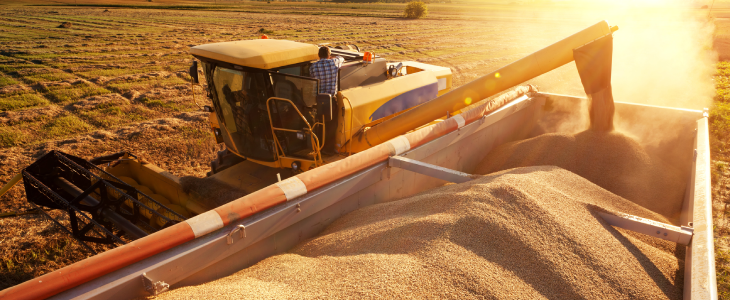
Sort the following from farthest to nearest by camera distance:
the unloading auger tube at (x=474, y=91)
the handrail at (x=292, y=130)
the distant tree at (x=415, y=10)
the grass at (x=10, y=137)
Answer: the distant tree at (x=415, y=10) < the grass at (x=10, y=137) < the unloading auger tube at (x=474, y=91) < the handrail at (x=292, y=130)

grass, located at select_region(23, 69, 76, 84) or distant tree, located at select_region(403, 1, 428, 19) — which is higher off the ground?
distant tree, located at select_region(403, 1, 428, 19)

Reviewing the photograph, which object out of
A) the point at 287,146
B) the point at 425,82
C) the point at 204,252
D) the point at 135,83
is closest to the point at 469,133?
the point at 425,82

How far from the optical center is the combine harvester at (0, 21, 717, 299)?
2.25 m

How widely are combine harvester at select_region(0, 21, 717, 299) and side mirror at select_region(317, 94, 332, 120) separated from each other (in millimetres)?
12

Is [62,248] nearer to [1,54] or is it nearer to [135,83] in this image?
[135,83]

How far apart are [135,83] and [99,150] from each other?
5.18 m

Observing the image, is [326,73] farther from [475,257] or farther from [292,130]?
[475,257]

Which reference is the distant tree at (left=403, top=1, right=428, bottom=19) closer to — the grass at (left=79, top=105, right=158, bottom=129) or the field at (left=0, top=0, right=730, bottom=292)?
the field at (left=0, top=0, right=730, bottom=292)

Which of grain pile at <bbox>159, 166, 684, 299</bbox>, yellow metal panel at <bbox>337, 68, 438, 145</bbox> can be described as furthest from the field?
yellow metal panel at <bbox>337, 68, 438, 145</bbox>

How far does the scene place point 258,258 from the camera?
2738mm

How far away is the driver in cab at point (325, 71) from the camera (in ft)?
13.6

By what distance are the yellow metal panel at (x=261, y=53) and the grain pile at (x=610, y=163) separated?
8.46ft

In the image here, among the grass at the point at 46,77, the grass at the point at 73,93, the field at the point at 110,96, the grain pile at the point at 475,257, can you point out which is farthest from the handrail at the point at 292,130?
the grass at the point at 46,77

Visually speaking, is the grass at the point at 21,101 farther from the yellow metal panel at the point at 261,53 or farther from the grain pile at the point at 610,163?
the grain pile at the point at 610,163
